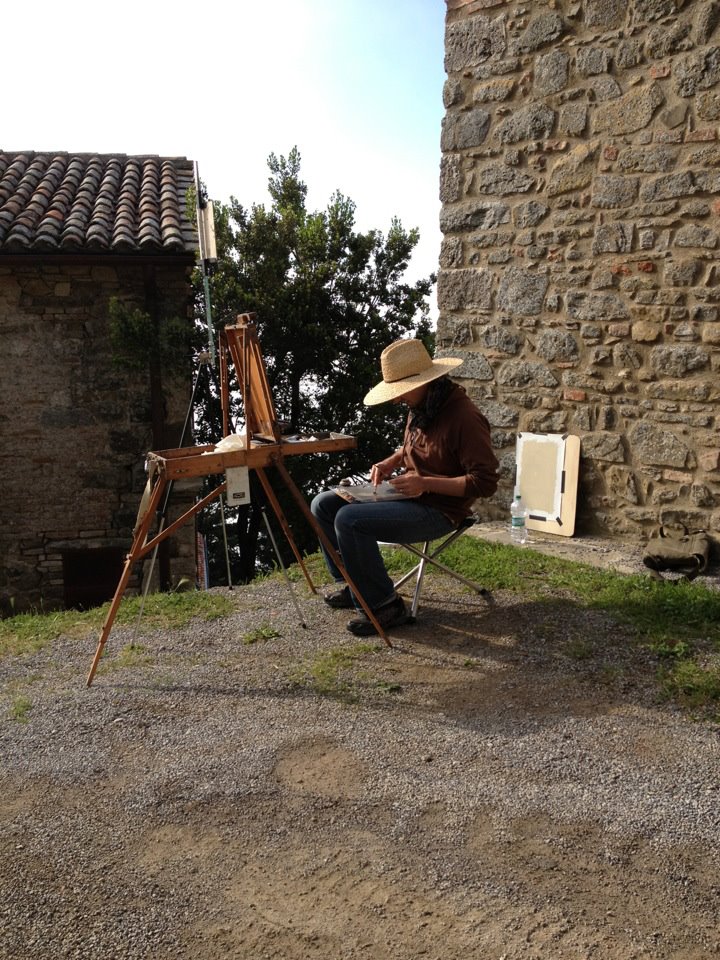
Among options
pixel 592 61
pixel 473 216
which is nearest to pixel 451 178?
pixel 473 216

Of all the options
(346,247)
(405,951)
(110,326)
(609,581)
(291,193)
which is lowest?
(405,951)

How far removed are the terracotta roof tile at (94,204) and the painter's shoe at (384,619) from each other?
5659 millimetres

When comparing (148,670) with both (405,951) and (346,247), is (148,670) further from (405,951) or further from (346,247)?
(346,247)

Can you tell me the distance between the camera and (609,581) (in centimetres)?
474

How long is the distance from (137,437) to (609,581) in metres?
5.68

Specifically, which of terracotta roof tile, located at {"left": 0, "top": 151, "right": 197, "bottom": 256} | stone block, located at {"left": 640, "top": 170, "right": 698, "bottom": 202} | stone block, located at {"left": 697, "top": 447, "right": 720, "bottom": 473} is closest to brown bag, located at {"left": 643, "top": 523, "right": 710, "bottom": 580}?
stone block, located at {"left": 697, "top": 447, "right": 720, "bottom": 473}

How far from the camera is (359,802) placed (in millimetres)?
2695

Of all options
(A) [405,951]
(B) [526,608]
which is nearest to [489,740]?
(A) [405,951]

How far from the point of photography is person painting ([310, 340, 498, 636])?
3945 mm

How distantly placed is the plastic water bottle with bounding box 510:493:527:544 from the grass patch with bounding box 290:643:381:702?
196 cm

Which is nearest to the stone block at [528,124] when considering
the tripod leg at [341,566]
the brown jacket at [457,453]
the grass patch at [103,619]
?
the brown jacket at [457,453]

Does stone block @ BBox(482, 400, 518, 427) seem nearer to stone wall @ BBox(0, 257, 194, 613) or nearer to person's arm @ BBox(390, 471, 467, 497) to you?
person's arm @ BBox(390, 471, 467, 497)

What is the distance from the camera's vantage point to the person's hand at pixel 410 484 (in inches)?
156

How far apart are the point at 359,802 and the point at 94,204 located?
8.44 m
